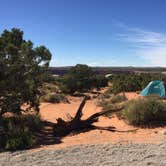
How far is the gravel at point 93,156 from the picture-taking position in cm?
780

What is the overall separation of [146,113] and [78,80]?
1991 cm

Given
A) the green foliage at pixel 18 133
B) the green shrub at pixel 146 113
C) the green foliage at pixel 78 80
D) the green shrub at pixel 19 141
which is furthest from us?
the green foliage at pixel 78 80

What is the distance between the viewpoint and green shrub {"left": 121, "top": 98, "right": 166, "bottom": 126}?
515 inches

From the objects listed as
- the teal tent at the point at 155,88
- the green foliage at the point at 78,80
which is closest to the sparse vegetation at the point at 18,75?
the teal tent at the point at 155,88

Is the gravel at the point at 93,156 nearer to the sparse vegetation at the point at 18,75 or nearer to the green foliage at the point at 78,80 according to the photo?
the sparse vegetation at the point at 18,75

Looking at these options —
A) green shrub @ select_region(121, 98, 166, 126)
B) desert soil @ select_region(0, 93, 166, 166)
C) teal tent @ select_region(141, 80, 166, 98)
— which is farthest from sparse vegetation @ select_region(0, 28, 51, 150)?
teal tent @ select_region(141, 80, 166, 98)

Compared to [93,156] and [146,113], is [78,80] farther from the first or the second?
[93,156]

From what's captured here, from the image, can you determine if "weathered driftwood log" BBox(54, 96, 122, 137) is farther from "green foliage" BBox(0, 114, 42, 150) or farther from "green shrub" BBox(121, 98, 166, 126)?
"green shrub" BBox(121, 98, 166, 126)

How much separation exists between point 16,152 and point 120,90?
73.5 feet

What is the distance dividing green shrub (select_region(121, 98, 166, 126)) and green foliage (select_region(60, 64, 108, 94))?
18.2m

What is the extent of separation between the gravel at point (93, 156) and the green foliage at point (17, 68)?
12.2 ft

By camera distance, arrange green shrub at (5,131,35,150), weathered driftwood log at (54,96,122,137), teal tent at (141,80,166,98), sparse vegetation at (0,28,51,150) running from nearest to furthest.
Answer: green shrub at (5,131,35,150) → sparse vegetation at (0,28,51,150) → weathered driftwood log at (54,96,122,137) → teal tent at (141,80,166,98)

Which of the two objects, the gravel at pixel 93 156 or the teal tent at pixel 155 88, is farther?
the teal tent at pixel 155 88

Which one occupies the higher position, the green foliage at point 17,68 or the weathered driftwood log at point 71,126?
the green foliage at point 17,68
